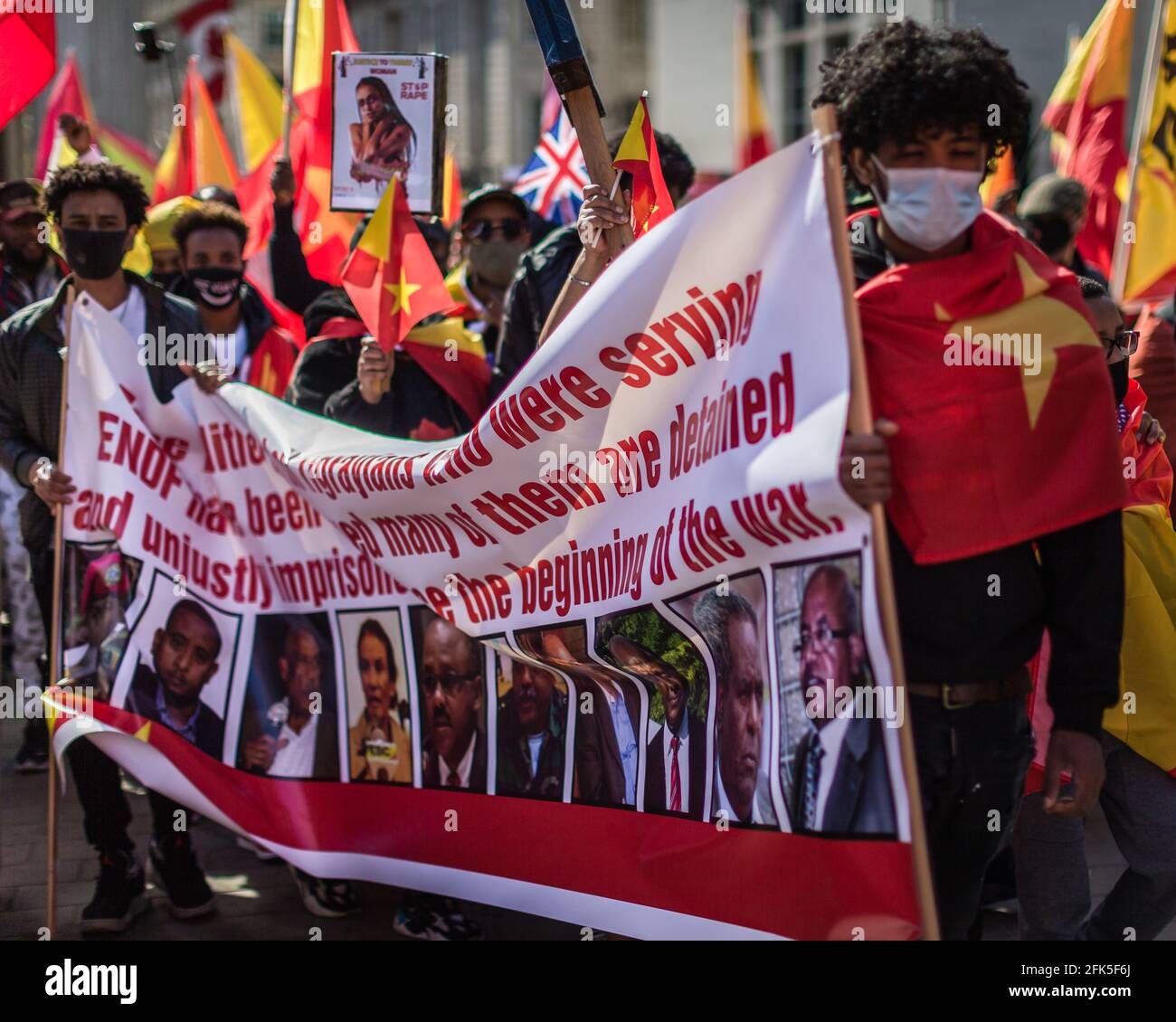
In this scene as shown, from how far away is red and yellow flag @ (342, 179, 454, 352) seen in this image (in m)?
4.84

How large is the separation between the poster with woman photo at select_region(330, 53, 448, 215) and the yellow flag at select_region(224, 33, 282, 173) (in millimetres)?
3641

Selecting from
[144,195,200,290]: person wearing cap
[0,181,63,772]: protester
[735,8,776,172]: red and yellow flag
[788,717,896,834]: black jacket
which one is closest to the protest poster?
[788,717,896,834]: black jacket

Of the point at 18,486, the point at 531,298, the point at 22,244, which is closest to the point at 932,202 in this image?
the point at 531,298

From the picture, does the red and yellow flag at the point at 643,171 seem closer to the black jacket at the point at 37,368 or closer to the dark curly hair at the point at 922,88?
the dark curly hair at the point at 922,88

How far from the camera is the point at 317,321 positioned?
5.40 m

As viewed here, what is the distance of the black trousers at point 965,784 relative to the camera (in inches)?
110

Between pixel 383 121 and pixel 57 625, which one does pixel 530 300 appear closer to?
pixel 383 121

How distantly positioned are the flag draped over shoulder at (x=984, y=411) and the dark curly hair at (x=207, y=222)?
4.07m

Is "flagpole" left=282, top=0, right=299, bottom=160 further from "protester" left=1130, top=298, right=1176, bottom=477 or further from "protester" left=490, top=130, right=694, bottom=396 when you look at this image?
"protester" left=1130, top=298, right=1176, bottom=477


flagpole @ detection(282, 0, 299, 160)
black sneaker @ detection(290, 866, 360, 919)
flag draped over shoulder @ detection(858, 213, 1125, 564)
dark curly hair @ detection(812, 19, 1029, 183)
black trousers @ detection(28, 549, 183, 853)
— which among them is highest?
flagpole @ detection(282, 0, 299, 160)

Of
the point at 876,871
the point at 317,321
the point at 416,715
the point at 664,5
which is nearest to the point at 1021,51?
the point at 664,5

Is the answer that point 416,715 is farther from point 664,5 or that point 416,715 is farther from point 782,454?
point 664,5

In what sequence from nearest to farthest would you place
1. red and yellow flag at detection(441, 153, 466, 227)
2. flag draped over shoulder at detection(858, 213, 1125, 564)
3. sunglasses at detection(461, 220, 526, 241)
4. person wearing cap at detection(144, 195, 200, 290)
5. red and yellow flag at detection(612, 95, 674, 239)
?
flag draped over shoulder at detection(858, 213, 1125, 564) → red and yellow flag at detection(612, 95, 674, 239) → sunglasses at detection(461, 220, 526, 241) → person wearing cap at detection(144, 195, 200, 290) → red and yellow flag at detection(441, 153, 466, 227)

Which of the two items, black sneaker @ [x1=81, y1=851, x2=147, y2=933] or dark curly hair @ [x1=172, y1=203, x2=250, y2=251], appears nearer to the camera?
black sneaker @ [x1=81, y1=851, x2=147, y2=933]
